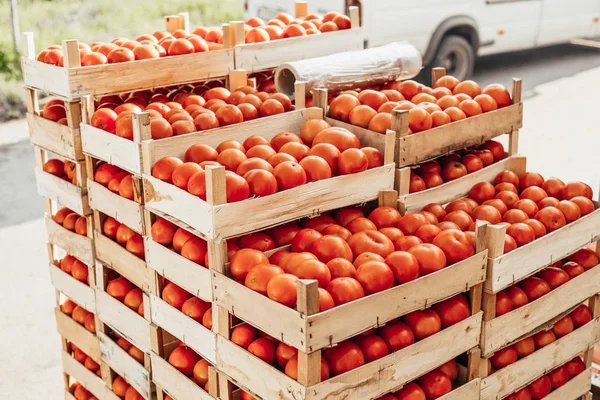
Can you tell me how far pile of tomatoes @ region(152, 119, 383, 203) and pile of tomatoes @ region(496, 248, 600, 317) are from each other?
814mm

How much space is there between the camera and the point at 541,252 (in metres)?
3.27

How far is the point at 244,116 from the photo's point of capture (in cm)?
368

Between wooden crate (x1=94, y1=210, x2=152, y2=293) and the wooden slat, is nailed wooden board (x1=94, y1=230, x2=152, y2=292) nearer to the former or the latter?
wooden crate (x1=94, y1=210, x2=152, y2=293)

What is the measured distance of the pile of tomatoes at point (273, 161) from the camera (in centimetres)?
297

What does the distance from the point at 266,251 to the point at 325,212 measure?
49 centimetres

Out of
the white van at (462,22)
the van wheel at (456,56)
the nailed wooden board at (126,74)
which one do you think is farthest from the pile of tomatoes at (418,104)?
the van wheel at (456,56)

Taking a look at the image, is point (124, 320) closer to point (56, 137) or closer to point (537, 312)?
point (56, 137)

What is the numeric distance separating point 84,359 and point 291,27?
2292 millimetres

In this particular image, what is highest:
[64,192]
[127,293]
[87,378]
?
[64,192]

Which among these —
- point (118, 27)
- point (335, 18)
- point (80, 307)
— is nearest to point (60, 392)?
point (80, 307)

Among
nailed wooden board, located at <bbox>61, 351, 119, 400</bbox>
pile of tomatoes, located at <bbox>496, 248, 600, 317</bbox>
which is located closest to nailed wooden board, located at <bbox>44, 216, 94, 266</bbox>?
nailed wooden board, located at <bbox>61, 351, 119, 400</bbox>

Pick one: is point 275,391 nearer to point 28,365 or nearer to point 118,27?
point 28,365

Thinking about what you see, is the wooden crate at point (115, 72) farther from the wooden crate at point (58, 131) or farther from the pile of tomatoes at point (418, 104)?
the pile of tomatoes at point (418, 104)

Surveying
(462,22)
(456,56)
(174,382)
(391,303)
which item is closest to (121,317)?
(174,382)
